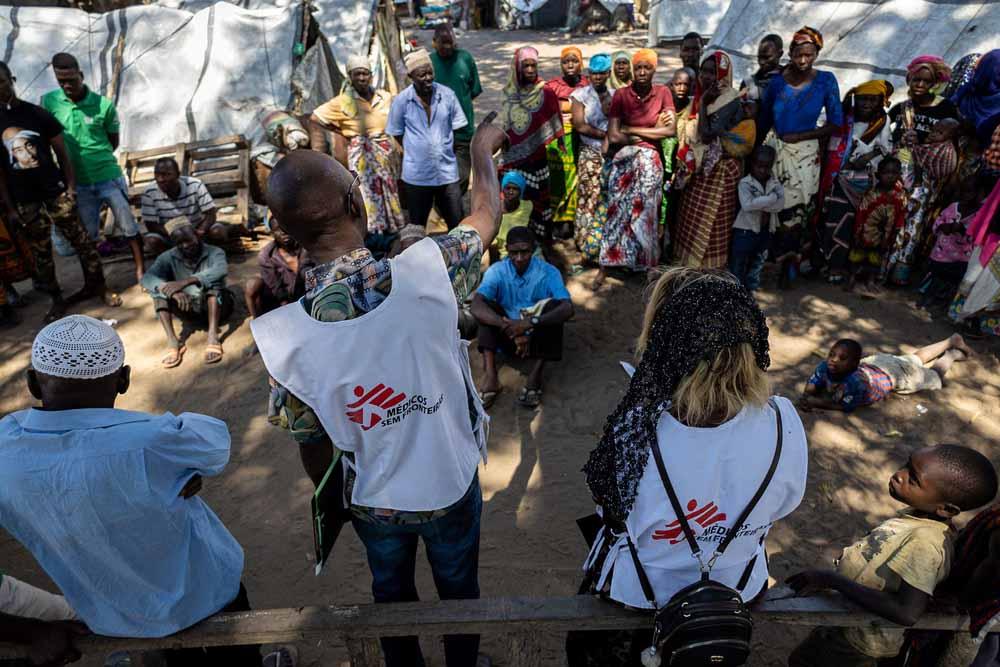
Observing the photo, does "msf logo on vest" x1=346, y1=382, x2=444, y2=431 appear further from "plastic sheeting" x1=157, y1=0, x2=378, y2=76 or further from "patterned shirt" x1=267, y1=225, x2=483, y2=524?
"plastic sheeting" x1=157, y1=0, x2=378, y2=76

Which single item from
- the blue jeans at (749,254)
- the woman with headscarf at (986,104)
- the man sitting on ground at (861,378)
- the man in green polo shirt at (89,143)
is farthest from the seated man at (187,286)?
the woman with headscarf at (986,104)

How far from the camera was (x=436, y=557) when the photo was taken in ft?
6.99

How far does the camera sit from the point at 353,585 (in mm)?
3250

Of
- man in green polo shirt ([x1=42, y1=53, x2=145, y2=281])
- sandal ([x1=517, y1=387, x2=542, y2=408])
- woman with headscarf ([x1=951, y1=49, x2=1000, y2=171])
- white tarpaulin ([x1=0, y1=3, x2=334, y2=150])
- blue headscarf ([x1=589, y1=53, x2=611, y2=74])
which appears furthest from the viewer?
white tarpaulin ([x1=0, y1=3, x2=334, y2=150])

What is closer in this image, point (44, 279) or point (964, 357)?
point (964, 357)

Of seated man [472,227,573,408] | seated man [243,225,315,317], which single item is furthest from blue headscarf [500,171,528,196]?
seated man [243,225,315,317]

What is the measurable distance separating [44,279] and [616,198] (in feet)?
17.2

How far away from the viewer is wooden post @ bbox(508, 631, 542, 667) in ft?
6.35

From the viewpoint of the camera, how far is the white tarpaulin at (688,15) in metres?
14.5

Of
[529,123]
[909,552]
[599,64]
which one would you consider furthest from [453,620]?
[599,64]

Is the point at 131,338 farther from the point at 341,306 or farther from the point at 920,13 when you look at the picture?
the point at 920,13

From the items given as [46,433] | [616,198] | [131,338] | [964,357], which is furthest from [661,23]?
[46,433]

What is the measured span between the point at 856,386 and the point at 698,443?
3232mm

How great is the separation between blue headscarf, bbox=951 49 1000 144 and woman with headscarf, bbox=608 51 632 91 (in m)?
2.71
